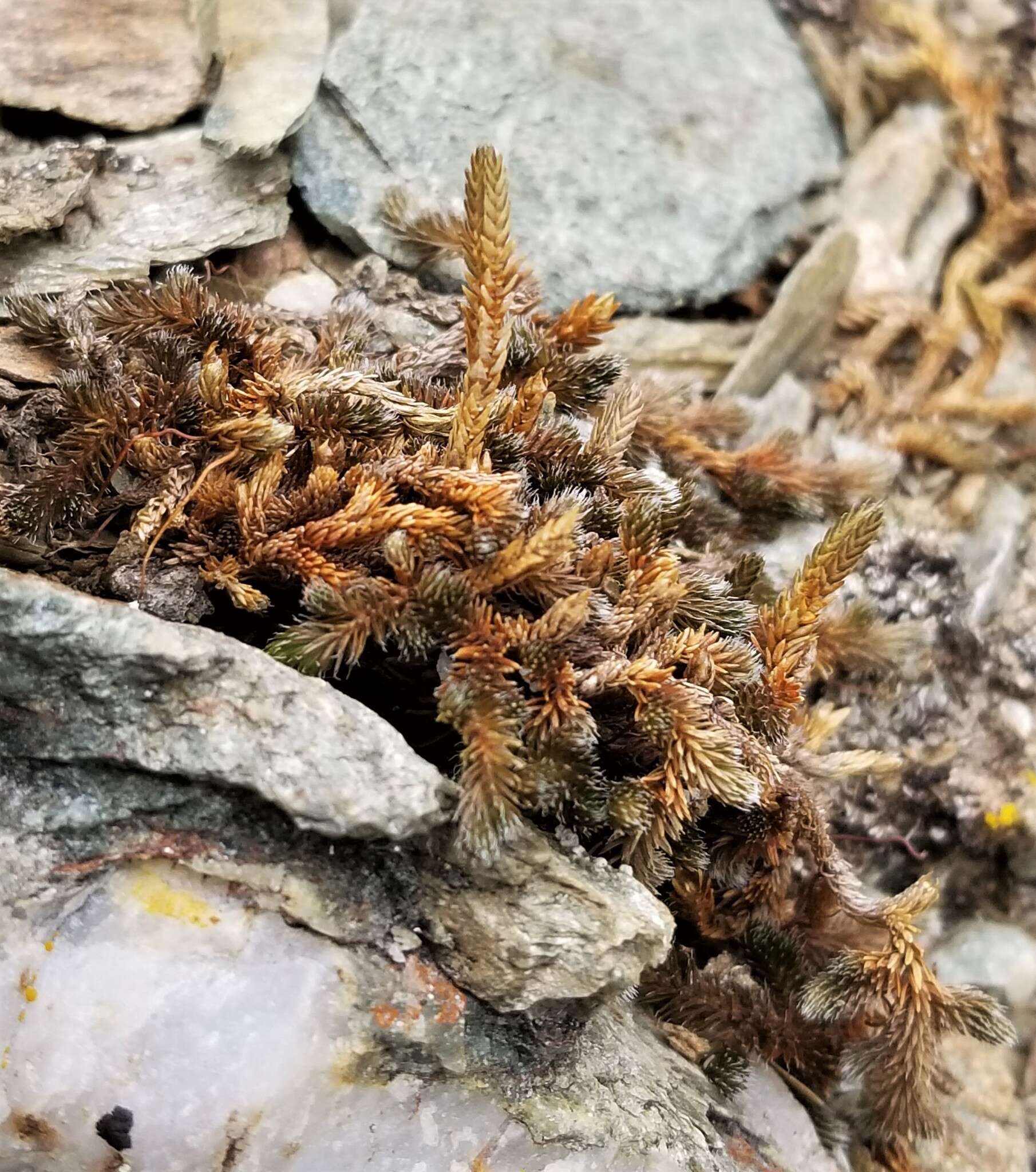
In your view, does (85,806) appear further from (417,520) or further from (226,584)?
(417,520)

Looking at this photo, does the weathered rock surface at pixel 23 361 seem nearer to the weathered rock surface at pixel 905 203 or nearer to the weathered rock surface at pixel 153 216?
the weathered rock surface at pixel 153 216

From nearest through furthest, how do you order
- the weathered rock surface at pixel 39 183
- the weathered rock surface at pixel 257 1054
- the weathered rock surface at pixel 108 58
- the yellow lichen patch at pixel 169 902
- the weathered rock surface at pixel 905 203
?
the weathered rock surface at pixel 257 1054 → the yellow lichen patch at pixel 169 902 → the weathered rock surface at pixel 39 183 → the weathered rock surface at pixel 108 58 → the weathered rock surface at pixel 905 203

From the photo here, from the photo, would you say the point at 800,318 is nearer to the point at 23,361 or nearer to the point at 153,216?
the point at 153,216

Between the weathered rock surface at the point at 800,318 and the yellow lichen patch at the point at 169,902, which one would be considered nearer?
the yellow lichen patch at the point at 169,902

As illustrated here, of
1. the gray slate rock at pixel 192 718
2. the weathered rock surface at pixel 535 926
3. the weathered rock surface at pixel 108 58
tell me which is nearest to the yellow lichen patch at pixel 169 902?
the gray slate rock at pixel 192 718

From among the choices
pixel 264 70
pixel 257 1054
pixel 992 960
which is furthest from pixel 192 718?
pixel 992 960
